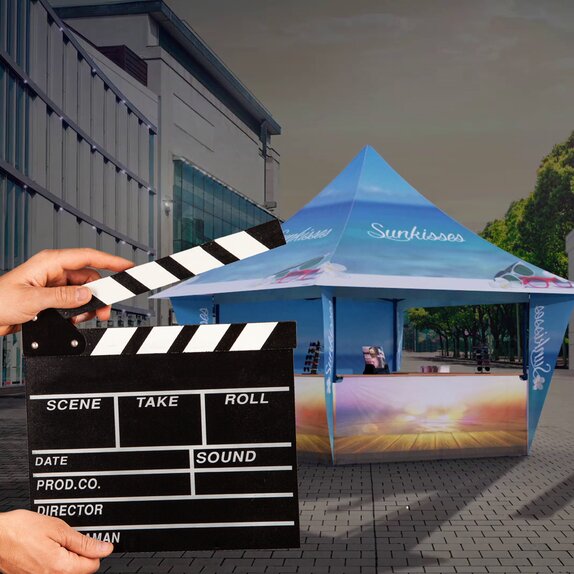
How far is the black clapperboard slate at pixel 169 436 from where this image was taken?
9.84 ft

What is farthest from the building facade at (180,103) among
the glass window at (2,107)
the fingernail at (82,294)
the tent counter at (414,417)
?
the fingernail at (82,294)

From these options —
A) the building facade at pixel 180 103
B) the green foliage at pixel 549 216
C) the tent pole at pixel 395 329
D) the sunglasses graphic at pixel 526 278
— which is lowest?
the tent pole at pixel 395 329

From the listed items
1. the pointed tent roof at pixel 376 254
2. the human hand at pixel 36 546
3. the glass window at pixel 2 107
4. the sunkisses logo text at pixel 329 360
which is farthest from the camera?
the glass window at pixel 2 107

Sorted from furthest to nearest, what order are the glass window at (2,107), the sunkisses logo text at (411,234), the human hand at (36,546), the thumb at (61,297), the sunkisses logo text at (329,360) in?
the glass window at (2,107), the sunkisses logo text at (411,234), the sunkisses logo text at (329,360), the thumb at (61,297), the human hand at (36,546)

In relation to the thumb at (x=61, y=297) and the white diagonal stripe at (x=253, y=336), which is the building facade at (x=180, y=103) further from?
the thumb at (x=61, y=297)

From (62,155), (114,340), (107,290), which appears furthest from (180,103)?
(107,290)

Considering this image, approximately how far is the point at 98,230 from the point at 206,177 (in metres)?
20.6

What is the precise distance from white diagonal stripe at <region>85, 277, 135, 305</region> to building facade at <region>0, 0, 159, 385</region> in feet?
106

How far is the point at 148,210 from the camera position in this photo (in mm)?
58375

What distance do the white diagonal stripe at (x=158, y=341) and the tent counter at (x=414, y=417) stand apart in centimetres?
1010

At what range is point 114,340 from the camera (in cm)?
299

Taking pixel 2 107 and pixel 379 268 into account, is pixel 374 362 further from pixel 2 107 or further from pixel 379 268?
pixel 2 107

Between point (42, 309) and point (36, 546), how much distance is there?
71 centimetres

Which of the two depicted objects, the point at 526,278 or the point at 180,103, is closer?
the point at 526,278
